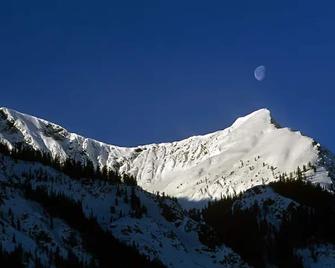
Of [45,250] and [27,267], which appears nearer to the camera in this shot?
[27,267]

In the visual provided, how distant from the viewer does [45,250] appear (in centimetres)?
19650

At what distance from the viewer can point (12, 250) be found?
187 m

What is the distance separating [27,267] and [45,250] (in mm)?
13187

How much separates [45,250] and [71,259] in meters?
6.59

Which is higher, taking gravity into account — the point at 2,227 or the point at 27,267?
the point at 2,227

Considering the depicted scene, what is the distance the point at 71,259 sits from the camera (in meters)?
198

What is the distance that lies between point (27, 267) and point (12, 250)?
6288 millimetres

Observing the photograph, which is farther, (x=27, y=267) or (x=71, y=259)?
(x=71, y=259)

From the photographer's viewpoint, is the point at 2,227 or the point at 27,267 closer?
the point at 27,267

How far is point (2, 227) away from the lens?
197 m

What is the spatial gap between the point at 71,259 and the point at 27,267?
16481 mm

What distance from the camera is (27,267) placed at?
602 feet

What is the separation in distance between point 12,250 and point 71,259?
16.5 meters
